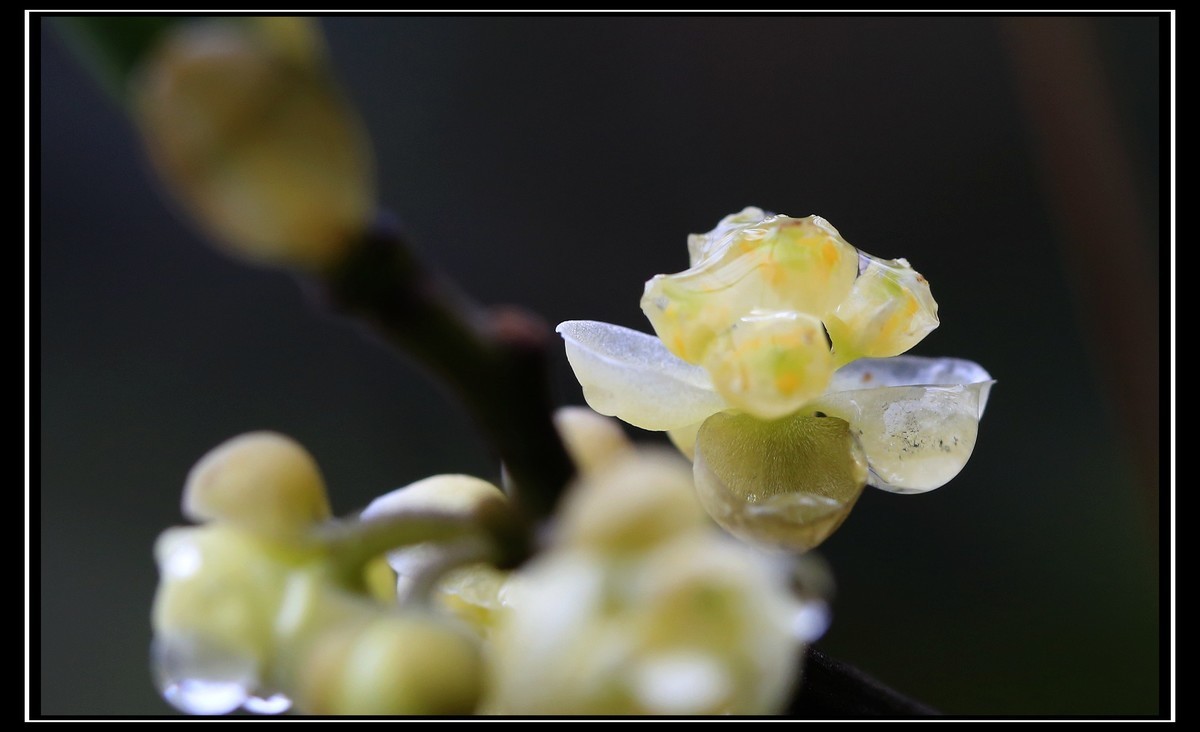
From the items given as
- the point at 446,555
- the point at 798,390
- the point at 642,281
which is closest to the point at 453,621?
the point at 446,555

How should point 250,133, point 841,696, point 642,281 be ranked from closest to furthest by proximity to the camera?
1. point 250,133
2. point 841,696
3. point 642,281

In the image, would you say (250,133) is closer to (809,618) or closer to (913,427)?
(809,618)

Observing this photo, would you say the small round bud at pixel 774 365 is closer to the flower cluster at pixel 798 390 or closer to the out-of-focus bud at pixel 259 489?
the flower cluster at pixel 798 390

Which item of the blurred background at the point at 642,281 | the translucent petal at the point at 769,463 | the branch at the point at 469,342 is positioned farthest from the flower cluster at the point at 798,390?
the blurred background at the point at 642,281

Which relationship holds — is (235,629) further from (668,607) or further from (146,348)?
(146,348)

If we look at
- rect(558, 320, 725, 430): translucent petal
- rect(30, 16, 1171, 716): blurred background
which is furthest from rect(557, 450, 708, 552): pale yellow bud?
rect(30, 16, 1171, 716): blurred background

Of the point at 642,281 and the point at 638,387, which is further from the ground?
the point at 642,281
